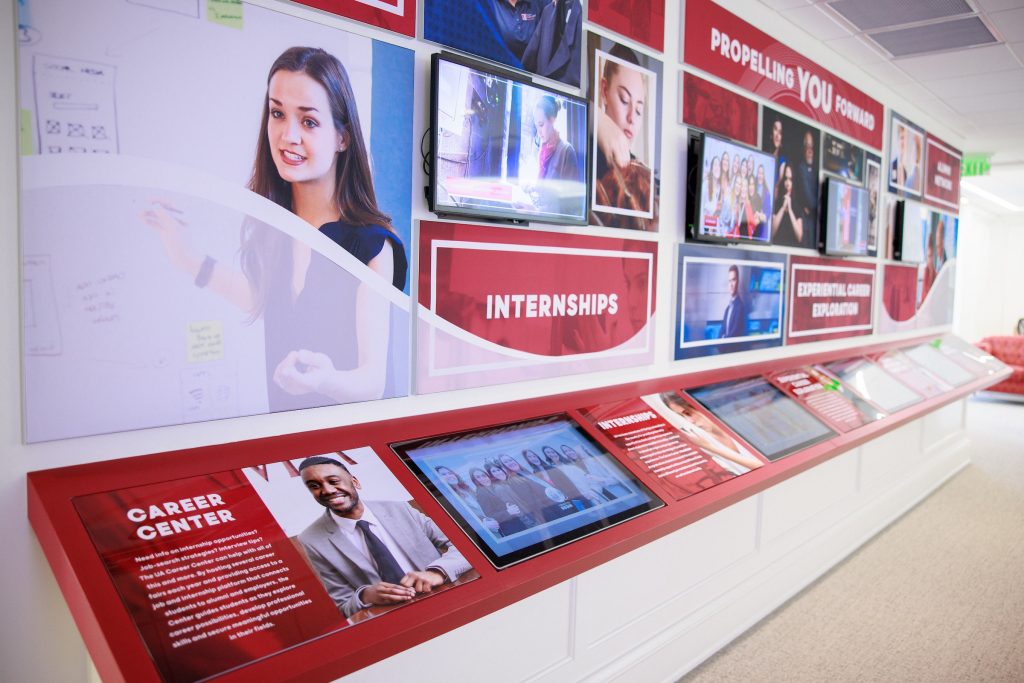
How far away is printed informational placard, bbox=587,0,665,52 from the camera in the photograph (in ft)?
8.62

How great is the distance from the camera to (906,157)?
5.38 meters

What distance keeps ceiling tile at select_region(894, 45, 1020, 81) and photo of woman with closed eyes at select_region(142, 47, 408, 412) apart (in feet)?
13.0

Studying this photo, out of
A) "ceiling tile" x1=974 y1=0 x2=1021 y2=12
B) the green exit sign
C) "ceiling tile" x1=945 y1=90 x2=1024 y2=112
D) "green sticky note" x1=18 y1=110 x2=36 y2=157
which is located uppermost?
"ceiling tile" x1=974 y1=0 x2=1021 y2=12

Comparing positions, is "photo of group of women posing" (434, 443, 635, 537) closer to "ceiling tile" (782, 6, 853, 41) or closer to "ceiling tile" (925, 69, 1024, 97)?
"ceiling tile" (782, 6, 853, 41)

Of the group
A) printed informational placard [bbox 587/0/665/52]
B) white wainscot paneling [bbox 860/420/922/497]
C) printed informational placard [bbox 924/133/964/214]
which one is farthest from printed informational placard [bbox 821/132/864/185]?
printed informational placard [bbox 587/0/665/52]

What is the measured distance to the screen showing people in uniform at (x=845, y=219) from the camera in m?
4.19

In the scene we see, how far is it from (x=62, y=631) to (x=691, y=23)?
3.10 meters

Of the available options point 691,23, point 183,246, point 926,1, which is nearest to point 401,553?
point 183,246

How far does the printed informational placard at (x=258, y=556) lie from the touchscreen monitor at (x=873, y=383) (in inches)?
126

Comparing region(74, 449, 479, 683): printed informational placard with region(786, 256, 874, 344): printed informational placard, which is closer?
region(74, 449, 479, 683): printed informational placard

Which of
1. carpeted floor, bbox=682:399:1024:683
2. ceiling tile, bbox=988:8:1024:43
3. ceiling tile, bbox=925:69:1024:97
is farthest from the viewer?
ceiling tile, bbox=925:69:1024:97

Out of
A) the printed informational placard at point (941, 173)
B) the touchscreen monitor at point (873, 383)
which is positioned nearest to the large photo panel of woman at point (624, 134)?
the touchscreen monitor at point (873, 383)

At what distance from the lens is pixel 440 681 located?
196cm

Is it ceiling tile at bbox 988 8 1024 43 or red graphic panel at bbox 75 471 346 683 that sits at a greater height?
ceiling tile at bbox 988 8 1024 43
